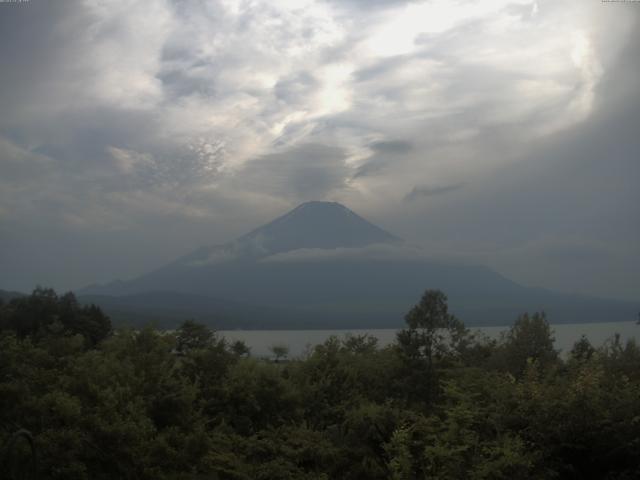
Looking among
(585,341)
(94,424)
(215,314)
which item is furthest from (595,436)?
(215,314)

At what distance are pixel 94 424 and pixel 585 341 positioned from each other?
20.7m

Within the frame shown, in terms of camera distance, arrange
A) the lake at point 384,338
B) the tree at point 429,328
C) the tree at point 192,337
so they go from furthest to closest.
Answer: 1. the lake at point 384,338
2. the tree at point 192,337
3. the tree at point 429,328

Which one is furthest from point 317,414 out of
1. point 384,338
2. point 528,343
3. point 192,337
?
point 384,338

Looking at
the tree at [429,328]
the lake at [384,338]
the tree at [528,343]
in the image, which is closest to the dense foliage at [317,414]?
the tree at [429,328]

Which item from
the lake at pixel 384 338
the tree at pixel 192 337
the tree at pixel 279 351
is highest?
the tree at pixel 192 337

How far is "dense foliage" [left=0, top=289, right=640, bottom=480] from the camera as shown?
10086 millimetres

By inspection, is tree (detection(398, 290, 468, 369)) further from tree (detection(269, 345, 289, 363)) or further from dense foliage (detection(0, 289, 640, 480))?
tree (detection(269, 345, 289, 363))

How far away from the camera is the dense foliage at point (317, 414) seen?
33.1ft

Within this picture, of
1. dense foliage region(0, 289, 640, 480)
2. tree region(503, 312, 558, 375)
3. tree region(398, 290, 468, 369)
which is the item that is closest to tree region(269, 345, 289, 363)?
dense foliage region(0, 289, 640, 480)

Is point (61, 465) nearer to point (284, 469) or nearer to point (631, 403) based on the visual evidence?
point (284, 469)

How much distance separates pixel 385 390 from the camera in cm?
1720

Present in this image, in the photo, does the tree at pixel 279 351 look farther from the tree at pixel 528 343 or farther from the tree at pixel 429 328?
the tree at pixel 528 343

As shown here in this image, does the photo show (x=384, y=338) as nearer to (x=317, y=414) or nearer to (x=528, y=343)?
(x=528, y=343)

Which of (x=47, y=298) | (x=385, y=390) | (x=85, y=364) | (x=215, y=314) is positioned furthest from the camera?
(x=215, y=314)
